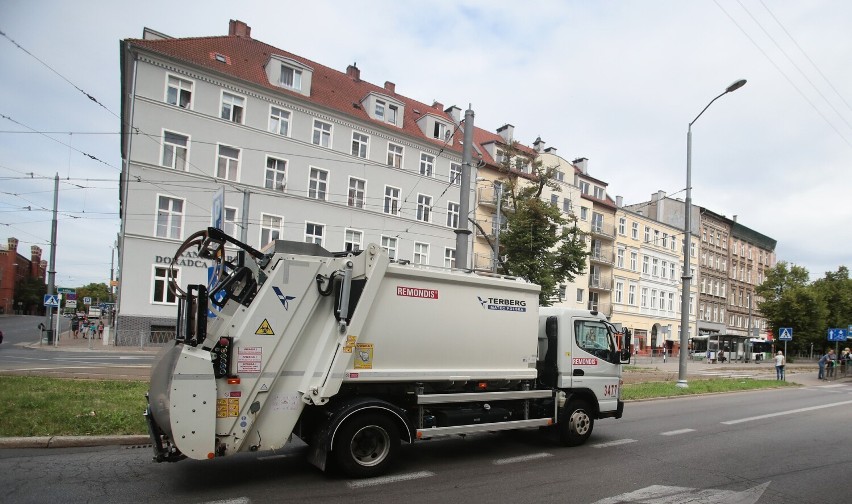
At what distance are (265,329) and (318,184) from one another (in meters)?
27.9

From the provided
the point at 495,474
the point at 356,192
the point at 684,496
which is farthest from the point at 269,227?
the point at 684,496

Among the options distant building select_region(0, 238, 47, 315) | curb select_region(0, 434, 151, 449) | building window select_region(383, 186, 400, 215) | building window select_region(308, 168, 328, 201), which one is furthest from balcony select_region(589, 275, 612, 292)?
distant building select_region(0, 238, 47, 315)

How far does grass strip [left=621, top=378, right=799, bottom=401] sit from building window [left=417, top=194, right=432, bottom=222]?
2022 centimetres

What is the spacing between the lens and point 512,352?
315 inches

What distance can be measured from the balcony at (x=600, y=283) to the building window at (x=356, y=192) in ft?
82.3

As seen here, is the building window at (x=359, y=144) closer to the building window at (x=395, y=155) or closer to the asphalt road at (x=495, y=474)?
the building window at (x=395, y=155)

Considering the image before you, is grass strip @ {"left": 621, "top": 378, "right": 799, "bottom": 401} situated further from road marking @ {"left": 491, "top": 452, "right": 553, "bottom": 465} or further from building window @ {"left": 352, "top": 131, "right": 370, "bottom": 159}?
building window @ {"left": 352, "top": 131, "right": 370, "bottom": 159}

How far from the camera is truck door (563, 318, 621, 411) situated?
8.80 m

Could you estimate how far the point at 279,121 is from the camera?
105ft

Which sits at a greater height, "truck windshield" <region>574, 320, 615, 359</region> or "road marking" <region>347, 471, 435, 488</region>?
"truck windshield" <region>574, 320, 615, 359</region>

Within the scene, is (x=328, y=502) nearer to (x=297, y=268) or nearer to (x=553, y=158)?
(x=297, y=268)

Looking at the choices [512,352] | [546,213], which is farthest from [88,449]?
[546,213]

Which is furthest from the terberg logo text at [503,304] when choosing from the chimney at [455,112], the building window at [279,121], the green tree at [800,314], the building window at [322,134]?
the green tree at [800,314]

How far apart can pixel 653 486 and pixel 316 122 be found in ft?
99.2
